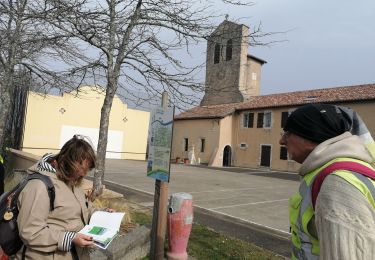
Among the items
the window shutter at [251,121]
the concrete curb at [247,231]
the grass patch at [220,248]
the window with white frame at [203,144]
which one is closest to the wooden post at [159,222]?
the grass patch at [220,248]

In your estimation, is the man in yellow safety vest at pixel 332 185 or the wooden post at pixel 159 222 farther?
the wooden post at pixel 159 222

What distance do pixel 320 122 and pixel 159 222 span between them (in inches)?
153

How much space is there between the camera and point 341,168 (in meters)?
1.41

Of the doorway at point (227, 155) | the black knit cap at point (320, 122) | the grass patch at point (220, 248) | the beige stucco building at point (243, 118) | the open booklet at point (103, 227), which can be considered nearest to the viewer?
the black knit cap at point (320, 122)

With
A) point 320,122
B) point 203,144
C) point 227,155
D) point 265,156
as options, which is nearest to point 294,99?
point 265,156

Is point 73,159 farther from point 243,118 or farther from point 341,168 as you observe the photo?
point 243,118

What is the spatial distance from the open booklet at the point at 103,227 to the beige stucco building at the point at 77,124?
2622 cm

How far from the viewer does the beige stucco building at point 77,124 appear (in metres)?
31.0

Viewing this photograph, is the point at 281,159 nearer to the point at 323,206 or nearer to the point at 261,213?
the point at 261,213

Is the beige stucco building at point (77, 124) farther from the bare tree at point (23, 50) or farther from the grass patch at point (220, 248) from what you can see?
the grass patch at point (220, 248)

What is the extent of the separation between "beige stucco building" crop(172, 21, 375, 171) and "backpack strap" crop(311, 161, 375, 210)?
28068 mm

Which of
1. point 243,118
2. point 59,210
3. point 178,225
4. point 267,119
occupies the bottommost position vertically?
point 178,225

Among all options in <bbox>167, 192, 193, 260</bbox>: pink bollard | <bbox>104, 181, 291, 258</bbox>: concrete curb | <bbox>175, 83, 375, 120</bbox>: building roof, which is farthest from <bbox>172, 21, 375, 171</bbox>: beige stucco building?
<bbox>167, 192, 193, 260</bbox>: pink bollard

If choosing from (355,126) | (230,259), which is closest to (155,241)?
(230,259)
